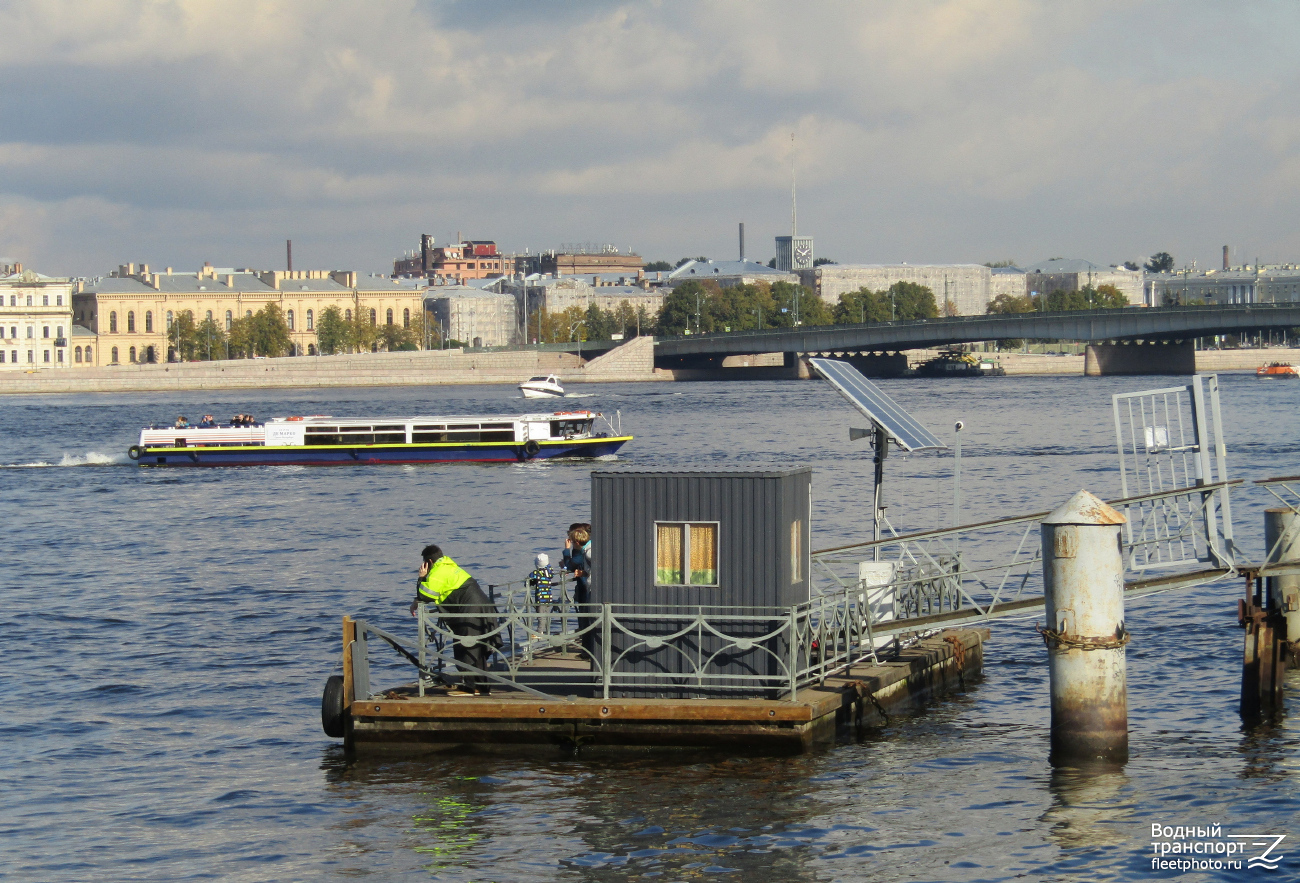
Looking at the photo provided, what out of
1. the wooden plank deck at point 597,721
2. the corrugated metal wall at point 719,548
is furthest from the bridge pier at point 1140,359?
the corrugated metal wall at point 719,548

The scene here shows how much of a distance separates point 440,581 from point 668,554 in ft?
8.69

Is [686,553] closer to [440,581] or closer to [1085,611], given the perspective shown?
[440,581]

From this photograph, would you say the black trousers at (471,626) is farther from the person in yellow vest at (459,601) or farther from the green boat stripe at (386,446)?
the green boat stripe at (386,446)

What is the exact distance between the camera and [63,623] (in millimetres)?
31875

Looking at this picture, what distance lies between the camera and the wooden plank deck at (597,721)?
18062 mm

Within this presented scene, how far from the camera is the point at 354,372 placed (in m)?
186

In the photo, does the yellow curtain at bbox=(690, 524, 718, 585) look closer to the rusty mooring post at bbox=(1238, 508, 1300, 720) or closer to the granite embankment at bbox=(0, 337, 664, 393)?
the rusty mooring post at bbox=(1238, 508, 1300, 720)

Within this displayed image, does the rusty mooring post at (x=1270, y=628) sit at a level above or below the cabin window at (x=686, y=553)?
below

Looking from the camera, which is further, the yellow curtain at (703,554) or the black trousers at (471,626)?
the black trousers at (471,626)

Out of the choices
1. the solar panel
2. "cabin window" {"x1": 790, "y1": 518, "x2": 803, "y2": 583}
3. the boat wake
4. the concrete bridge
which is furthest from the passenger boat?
the concrete bridge

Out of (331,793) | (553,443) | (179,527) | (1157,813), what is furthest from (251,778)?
(553,443)

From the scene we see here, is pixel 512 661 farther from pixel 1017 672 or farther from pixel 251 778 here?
pixel 1017 672

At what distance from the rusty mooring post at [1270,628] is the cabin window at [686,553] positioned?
694cm

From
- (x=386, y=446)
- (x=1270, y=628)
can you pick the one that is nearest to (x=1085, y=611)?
(x=1270, y=628)
